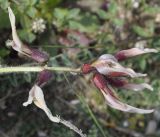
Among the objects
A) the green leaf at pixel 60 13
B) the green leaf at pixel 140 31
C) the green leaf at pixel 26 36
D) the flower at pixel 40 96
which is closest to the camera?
the flower at pixel 40 96

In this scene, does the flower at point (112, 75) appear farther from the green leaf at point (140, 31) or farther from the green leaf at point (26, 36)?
the green leaf at point (140, 31)

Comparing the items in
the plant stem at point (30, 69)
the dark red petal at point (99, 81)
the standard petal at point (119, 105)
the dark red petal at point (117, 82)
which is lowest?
the standard petal at point (119, 105)

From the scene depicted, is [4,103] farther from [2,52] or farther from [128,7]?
[128,7]

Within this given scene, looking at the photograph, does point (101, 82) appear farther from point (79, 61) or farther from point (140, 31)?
point (140, 31)

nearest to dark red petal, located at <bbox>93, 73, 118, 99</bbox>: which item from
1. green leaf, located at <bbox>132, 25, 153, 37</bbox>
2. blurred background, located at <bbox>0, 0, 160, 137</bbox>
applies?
blurred background, located at <bbox>0, 0, 160, 137</bbox>

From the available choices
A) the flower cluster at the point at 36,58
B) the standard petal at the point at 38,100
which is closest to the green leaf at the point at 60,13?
the flower cluster at the point at 36,58

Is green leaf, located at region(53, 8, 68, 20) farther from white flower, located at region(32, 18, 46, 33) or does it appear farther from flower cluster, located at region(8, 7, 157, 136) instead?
flower cluster, located at region(8, 7, 157, 136)
